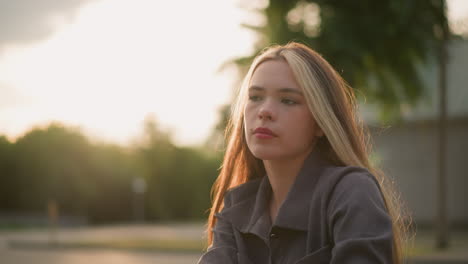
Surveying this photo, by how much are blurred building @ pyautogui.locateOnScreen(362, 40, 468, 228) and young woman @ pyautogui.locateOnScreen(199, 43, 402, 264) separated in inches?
802

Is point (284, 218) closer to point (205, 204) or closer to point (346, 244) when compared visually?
point (346, 244)

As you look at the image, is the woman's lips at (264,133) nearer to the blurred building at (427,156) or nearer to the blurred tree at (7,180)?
the blurred building at (427,156)

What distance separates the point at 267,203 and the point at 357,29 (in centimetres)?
1210

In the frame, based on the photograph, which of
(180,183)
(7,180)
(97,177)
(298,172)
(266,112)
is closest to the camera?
(266,112)

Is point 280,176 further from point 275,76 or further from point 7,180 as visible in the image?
point 7,180

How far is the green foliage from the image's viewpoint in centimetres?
3734

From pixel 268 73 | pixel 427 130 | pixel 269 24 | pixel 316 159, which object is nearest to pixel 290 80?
pixel 268 73

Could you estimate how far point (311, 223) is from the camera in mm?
2025

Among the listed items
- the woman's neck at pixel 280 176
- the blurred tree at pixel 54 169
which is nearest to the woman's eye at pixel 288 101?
the woman's neck at pixel 280 176

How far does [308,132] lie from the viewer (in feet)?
7.20

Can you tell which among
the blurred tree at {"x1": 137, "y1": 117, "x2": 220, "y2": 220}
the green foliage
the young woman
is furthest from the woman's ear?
the blurred tree at {"x1": 137, "y1": 117, "x2": 220, "y2": 220}

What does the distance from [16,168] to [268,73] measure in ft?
120

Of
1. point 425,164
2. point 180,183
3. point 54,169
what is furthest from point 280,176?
point 180,183

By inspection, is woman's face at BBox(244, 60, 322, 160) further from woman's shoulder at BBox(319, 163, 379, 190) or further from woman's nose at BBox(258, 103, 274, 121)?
woman's shoulder at BBox(319, 163, 379, 190)
